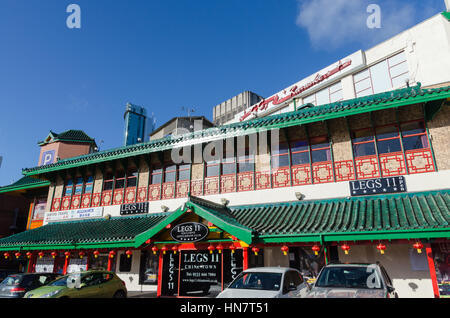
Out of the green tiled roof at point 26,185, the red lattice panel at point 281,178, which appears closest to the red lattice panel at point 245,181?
the red lattice panel at point 281,178

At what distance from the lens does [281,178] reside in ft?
47.1

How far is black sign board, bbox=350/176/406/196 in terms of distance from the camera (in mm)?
12000

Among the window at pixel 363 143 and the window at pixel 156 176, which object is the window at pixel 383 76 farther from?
the window at pixel 156 176

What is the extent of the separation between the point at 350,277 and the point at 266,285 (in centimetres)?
219

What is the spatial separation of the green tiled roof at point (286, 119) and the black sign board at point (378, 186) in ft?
9.95

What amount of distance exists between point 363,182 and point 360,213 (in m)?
1.97

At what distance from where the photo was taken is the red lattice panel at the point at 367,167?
41.8 ft

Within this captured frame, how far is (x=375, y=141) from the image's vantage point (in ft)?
42.9

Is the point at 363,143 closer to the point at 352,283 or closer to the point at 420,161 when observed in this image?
the point at 420,161

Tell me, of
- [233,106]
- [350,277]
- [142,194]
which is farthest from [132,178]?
[233,106]

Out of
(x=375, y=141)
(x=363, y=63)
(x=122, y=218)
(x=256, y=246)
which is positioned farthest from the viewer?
(x=363, y=63)

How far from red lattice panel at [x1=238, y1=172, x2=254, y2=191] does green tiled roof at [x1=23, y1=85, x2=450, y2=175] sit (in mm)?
2121
